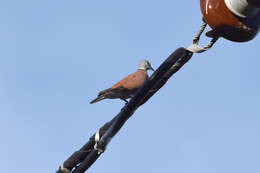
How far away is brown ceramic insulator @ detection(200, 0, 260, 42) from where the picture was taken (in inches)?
159

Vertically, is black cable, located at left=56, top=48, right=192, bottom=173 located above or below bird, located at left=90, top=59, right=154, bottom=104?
below

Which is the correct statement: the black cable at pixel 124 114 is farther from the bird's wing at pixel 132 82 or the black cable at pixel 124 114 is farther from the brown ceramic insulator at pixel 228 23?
the bird's wing at pixel 132 82

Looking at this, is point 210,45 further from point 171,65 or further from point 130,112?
point 130,112

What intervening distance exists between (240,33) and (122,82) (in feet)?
28.2

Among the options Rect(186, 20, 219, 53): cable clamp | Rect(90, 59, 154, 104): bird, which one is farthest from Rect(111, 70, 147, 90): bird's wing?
Rect(186, 20, 219, 53): cable clamp

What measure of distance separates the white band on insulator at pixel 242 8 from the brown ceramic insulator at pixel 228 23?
32 mm

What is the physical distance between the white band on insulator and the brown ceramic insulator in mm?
32

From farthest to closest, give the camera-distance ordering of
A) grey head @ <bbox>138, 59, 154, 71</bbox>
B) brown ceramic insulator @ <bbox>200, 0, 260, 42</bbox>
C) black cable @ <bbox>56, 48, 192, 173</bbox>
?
1. grey head @ <bbox>138, 59, 154, 71</bbox>
2. black cable @ <bbox>56, 48, 192, 173</bbox>
3. brown ceramic insulator @ <bbox>200, 0, 260, 42</bbox>

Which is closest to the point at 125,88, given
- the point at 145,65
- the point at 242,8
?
the point at 145,65

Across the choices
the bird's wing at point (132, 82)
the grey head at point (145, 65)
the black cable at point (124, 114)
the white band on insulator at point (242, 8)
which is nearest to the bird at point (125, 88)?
the bird's wing at point (132, 82)

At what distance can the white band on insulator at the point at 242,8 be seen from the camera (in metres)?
3.91

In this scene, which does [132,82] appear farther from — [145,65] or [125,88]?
[145,65]

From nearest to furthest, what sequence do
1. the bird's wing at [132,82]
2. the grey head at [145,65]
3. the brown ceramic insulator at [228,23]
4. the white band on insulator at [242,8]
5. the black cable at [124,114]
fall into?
the white band on insulator at [242,8] → the brown ceramic insulator at [228,23] → the black cable at [124,114] → the bird's wing at [132,82] → the grey head at [145,65]

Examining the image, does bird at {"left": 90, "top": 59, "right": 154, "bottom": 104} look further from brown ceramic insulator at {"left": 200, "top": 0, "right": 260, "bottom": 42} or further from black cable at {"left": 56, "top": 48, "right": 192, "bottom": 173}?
brown ceramic insulator at {"left": 200, "top": 0, "right": 260, "bottom": 42}
